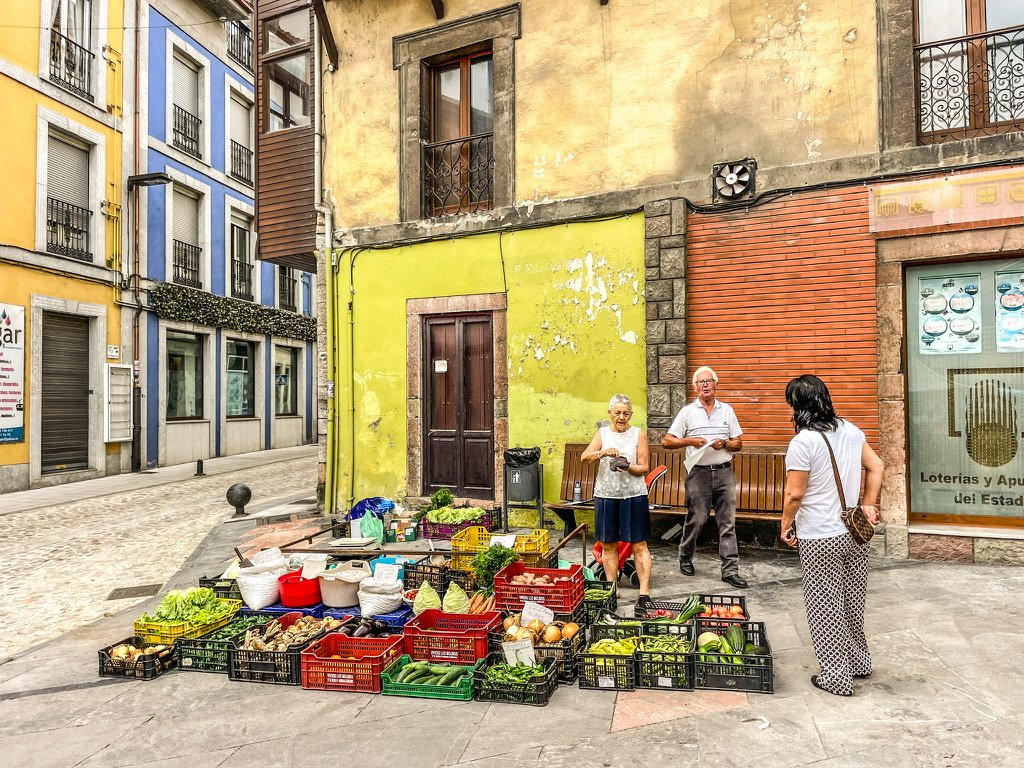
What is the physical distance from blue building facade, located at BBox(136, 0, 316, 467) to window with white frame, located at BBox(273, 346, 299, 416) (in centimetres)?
7

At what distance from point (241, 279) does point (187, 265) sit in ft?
8.08

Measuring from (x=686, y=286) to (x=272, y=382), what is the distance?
723 inches

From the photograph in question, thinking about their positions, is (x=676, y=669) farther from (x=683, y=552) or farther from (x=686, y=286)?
(x=686, y=286)

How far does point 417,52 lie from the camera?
9781mm

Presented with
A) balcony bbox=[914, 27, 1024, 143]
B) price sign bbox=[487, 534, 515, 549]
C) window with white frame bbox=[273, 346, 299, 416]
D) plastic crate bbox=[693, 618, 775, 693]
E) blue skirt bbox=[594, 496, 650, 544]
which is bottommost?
plastic crate bbox=[693, 618, 775, 693]

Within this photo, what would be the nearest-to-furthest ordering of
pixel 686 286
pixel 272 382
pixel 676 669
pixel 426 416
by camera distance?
pixel 676 669
pixel 686 286
pixel 426 416
pixel 272 382

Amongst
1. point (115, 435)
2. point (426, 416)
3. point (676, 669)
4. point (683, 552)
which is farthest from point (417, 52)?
point (115, 435)

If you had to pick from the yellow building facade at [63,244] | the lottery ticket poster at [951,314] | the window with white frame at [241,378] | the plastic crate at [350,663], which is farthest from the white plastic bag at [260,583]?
the window with white frame at [241,378]

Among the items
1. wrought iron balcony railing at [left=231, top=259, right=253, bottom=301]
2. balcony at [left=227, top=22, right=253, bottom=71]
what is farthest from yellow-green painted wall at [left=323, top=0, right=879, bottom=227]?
balcony at [left=227, top=22, right=253, bottom=71]

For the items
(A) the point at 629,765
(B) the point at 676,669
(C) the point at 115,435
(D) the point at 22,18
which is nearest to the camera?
(A) the point at 629,765

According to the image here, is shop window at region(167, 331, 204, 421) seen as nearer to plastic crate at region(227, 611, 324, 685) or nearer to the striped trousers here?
plastic crate at region(227, 611, 324, 685)

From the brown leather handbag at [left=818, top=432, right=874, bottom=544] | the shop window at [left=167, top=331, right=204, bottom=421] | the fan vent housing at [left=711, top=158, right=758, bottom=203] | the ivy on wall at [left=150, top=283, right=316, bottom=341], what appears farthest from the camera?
the shop window at [left=167, top=331, right=204, bottom=421]

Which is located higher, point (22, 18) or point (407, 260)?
point (22, 18)

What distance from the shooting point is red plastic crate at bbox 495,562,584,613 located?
4.78 metres
